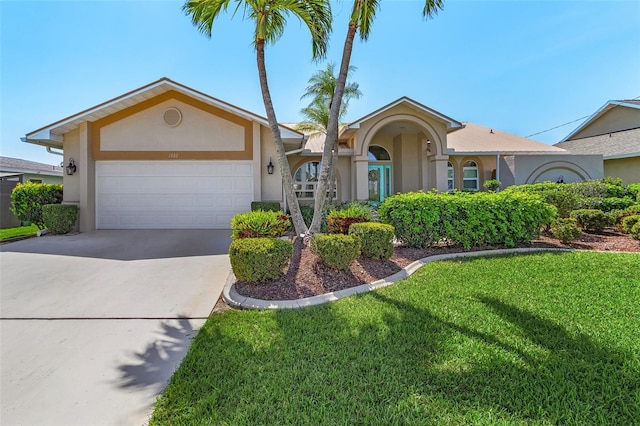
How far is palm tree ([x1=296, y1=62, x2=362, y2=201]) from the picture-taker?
43.5 ft

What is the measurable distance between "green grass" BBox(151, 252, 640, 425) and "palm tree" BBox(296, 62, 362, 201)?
10.4 metres

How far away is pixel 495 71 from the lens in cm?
1648

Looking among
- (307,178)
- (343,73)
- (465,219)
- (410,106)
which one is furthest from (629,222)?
(307,178)

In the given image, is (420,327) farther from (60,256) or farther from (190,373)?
(60,256)

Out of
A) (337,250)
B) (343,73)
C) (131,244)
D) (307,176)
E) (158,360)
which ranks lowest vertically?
(158,360)

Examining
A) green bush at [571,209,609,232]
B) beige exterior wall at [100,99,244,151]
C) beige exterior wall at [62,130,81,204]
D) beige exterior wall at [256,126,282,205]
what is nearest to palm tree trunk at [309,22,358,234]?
→ beige exterior wall at [256,126,282,205]

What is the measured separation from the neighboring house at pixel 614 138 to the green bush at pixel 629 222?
1211cm

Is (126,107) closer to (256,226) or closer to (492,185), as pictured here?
(256,226)

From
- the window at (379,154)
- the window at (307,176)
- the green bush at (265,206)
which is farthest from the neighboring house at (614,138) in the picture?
the green bush at (265,206)

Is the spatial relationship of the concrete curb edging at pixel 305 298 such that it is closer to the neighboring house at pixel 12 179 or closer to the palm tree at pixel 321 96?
the palm tree at pixel 321 96

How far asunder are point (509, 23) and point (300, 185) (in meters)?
10.9

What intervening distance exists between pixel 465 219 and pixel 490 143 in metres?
12.6

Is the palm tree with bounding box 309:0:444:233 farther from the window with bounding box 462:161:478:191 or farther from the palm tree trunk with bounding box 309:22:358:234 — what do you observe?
the window with bounding box 462:161:478:191

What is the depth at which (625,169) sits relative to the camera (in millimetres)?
18016
